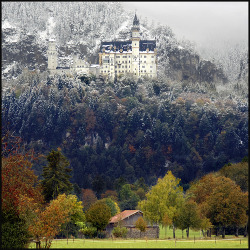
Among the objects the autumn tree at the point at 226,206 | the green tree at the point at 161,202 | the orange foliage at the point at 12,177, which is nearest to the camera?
the orange foliage at the point at 12,177

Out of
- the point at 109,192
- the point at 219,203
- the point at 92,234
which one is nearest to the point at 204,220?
the point at 219,203

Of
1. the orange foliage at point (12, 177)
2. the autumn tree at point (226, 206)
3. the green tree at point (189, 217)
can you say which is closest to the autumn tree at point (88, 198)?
the green tree at point (189, 217)

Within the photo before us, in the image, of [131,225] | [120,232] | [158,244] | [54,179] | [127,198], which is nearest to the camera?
[158,244]

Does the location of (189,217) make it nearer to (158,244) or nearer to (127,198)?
(158,244)

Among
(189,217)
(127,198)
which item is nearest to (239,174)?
(189,217)

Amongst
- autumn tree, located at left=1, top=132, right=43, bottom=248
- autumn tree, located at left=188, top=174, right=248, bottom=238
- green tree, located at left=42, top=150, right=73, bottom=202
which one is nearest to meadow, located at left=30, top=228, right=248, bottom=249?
autumn tree, located at left=1, top=132, right=43, bottom=248

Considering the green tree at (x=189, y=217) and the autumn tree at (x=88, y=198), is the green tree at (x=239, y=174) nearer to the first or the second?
the green tree at (x=189, y=217)

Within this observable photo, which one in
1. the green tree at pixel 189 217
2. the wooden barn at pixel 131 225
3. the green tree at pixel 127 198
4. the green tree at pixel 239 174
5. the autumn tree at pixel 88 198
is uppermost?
the green tree at pixel 239 174

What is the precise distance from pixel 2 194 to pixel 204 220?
113ft

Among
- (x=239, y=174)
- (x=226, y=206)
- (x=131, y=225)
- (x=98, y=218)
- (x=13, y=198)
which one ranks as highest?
(x=13, y=198)

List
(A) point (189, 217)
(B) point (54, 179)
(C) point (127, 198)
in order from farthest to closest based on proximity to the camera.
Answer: (C) point (127, 198)
(B) point (54, 179)
(A) point (189, 217)

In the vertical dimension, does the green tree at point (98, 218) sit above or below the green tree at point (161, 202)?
below

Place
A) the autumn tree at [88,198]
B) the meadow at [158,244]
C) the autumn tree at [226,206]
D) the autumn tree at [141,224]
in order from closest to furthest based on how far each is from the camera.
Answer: the meadow at [158,244] → the autumn tree at [226,206] → the autumn tree at [141,224] → the autumn tree at [88,198]

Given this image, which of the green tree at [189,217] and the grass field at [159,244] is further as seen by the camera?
the green tree at [189,217]
